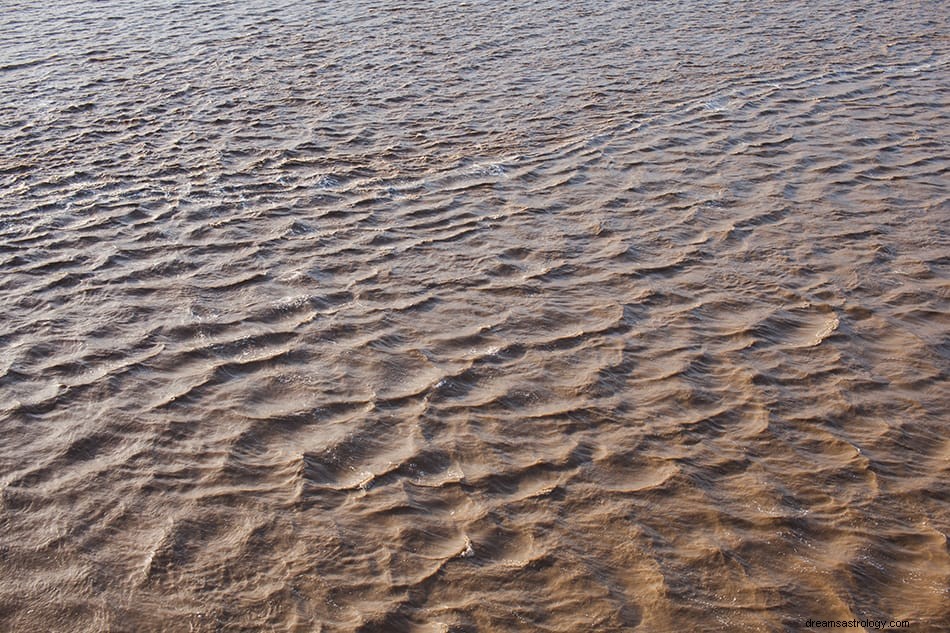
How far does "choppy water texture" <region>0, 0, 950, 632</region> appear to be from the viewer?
3.68 m

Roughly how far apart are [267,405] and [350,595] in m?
1.40

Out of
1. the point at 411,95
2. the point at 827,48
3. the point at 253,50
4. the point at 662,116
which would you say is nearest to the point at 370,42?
the point at 253,50

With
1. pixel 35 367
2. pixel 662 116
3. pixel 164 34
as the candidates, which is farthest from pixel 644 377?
pixel 164 34

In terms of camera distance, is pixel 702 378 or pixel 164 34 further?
pixel 164 34

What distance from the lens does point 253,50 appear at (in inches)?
471

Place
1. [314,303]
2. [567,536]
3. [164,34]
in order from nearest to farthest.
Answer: [567,536]
[314,303]
[164,34]

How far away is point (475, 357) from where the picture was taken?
16.8 ft

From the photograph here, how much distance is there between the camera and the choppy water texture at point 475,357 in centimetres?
368

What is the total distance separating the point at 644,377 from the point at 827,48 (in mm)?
8540

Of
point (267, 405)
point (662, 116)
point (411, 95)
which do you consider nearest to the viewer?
point (267, 405)

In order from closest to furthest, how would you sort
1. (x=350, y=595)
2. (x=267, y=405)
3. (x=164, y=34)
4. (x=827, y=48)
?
1. (x=350, y=595)
2. (x=267, y=405)
3. (x=827, y=48)
4. (x=164, y=34)

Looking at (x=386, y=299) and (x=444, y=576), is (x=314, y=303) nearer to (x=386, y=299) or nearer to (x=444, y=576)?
(x=386, y=299)

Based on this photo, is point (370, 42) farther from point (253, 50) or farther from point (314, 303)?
point (314, 303)

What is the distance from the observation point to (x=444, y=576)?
145 inches
